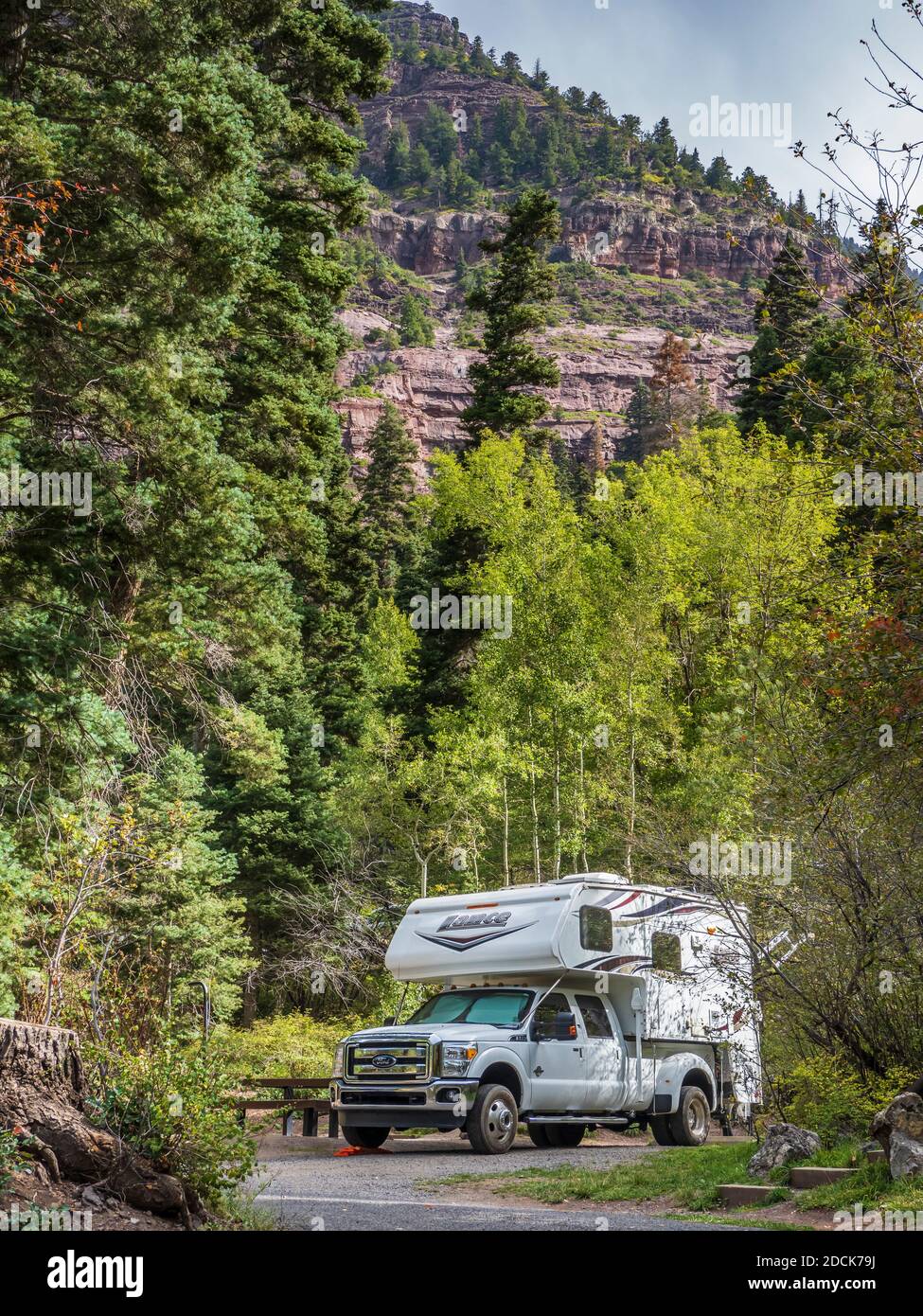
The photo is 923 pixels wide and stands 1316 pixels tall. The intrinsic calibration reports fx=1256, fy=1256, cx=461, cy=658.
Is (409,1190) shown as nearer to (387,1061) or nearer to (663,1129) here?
(387,1061)

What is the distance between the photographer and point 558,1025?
1570 centimetres

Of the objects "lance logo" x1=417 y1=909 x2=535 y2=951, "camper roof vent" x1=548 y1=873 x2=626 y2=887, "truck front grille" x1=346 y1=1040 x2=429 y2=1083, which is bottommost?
"truck front grille" x1=346 y1=1040 x2=429 y2=1083

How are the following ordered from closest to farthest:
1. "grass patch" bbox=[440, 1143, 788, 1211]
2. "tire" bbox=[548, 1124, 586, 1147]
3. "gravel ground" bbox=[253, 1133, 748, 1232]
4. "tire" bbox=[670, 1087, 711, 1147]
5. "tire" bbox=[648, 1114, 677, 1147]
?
"gravel ground" bbox=[253, 1133, 748, 1232] → "grass patch" bbox=[440, 1143, 788, 1211] → "tire" bbox=[670, 1087, 711, 1147] → "tire" bbox=[648, 1114, 677, 1147] → "tire" bbox=[548, 1124, 586, 1147]

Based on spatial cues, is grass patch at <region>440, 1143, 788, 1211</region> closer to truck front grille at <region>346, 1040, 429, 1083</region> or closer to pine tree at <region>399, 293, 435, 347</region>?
truck front grille at <region>346, 1040, 429, 1083</region>

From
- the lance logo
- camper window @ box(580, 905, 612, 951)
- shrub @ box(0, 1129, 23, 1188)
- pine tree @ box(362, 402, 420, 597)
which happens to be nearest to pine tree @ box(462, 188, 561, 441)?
pine tree @ box(362, 402, 420, 597)

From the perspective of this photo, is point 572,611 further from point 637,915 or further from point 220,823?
point 220,823

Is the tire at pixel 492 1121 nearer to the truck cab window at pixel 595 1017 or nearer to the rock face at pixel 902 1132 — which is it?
the truck cab window at pixel 595 1017

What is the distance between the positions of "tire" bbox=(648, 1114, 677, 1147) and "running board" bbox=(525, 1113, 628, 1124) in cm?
42

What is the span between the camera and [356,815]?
31156 mm

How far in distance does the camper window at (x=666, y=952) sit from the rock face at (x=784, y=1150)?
5.84 m

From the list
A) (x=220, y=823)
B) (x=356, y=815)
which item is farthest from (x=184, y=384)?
(x=220, y=823)

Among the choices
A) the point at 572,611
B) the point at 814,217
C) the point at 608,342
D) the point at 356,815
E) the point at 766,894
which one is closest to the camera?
the point at 814,217

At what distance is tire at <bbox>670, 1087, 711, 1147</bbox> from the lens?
16516 millimetres

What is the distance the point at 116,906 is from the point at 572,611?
11.5 m
